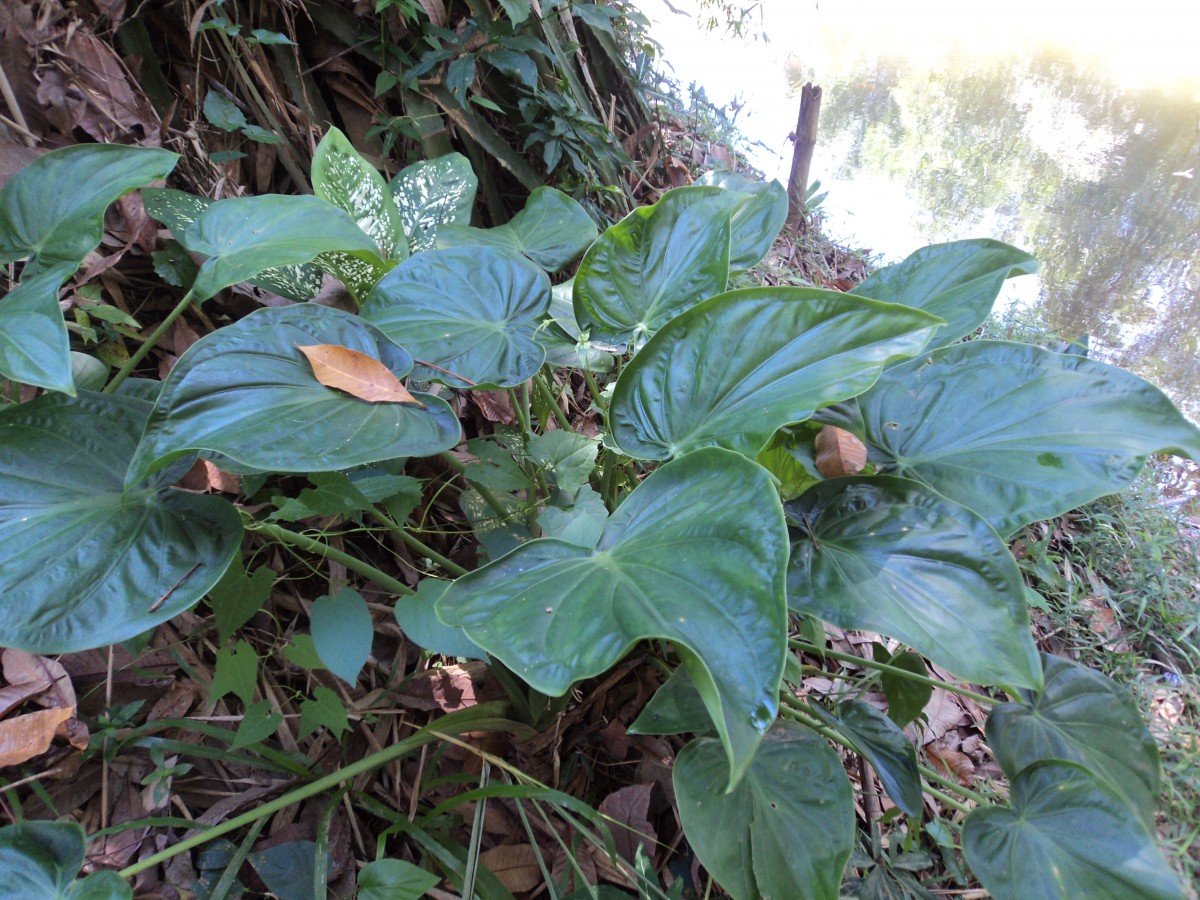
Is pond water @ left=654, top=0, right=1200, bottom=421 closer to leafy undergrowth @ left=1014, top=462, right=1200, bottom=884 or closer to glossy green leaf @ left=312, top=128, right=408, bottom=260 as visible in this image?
leafy undergrowth @ left=1014, top=462, right=1200, bottom=884

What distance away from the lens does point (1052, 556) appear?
1518 millimetres

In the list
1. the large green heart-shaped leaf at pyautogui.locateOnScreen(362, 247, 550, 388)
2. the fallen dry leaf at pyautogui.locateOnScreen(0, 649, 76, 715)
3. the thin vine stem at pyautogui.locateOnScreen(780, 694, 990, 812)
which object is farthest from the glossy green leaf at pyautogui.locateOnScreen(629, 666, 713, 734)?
the fallen dry leaf at pyautogui.locateOnScreen(0, 649, 76, 715)

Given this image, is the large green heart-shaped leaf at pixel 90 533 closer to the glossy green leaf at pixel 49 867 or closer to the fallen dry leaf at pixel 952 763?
the glossy green leaf at pixel 49 867

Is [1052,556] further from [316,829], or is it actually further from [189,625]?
[189,625]

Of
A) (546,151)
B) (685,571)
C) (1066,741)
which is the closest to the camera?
(685,571)

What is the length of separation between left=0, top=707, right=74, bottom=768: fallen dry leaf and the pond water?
107 inches

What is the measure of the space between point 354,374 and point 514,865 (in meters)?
0.66

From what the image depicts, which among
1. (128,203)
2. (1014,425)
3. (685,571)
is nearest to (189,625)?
(128,203)

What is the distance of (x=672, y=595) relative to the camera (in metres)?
0.50

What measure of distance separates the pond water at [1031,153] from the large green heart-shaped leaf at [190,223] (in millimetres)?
2272

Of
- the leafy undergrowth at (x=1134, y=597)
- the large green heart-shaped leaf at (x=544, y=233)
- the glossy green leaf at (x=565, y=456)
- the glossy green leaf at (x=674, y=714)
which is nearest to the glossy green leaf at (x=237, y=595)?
the glossy green leaf at (x=565, y=456)

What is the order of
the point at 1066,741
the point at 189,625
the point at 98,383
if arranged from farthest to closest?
1. the point at 189,625
2. the point at 98,383
3. the point at 1066,741

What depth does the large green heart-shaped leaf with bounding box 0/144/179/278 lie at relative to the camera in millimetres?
699

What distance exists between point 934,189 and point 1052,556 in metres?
2.39
